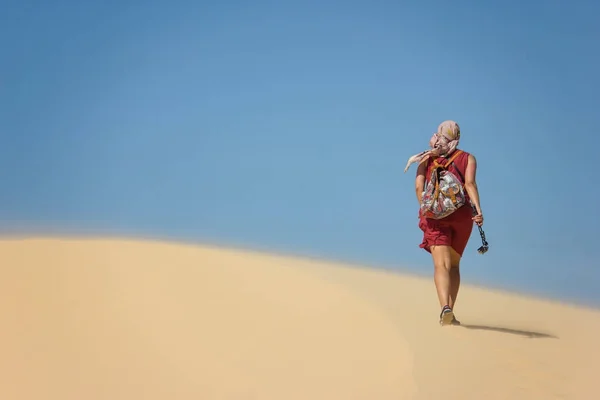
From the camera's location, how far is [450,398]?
4.16 meters

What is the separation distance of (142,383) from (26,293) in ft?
7.62

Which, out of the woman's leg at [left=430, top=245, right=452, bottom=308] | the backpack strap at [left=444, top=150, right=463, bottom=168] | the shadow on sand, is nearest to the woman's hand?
the woman's leg at [left=430, top=245, right=452, bottom=308]

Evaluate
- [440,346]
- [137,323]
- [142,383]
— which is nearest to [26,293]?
[137,323]

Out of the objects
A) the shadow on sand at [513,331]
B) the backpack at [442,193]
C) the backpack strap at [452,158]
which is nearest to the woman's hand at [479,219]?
the backpack at [442,193]

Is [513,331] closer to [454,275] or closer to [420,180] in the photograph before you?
[454,275]

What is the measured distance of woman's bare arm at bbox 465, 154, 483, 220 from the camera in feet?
19.0

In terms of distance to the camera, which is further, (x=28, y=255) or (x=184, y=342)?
(x=28, y=255)

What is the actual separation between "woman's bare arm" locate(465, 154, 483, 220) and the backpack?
56 millimetres

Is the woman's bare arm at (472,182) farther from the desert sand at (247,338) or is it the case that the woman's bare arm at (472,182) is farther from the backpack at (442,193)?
the desert sand at (247,338)

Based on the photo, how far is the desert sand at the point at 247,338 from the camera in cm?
428

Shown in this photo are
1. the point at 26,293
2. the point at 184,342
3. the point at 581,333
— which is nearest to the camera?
the point at 184,342

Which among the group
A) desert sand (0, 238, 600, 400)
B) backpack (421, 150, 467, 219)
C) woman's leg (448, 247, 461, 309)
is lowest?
desert sand (0, 238, 600, 400)

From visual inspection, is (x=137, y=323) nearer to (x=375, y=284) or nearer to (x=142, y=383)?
(x=142, y=383)

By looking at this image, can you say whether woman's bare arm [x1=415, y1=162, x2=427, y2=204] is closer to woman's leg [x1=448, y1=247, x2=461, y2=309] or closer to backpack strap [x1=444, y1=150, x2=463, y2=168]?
backpack strap [x1=444, y1=150, x2=463, y2=168]
